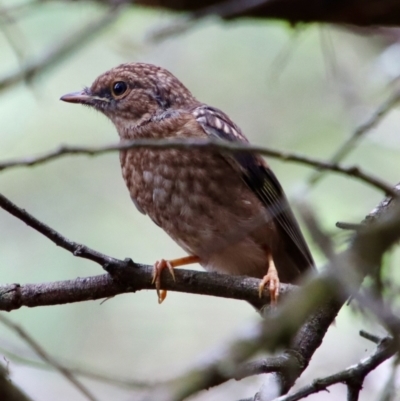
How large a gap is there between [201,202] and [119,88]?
1356 millimetres

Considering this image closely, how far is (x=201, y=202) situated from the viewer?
185 inches

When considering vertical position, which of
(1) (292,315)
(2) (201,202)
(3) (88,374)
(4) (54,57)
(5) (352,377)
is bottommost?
(1) (292,315)

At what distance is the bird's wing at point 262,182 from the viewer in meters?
4.85

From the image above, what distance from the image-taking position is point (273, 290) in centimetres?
398

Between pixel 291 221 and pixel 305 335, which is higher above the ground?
pixel 291 221

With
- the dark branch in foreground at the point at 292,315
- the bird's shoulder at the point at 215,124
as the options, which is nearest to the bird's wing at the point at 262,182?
the bird's shoulder at the point at 215,124

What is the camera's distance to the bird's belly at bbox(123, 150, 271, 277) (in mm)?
4695

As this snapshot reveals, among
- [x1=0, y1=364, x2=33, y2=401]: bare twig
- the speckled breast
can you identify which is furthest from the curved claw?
[x1=0, y1=364, x2=33, y2=401]: bare twig

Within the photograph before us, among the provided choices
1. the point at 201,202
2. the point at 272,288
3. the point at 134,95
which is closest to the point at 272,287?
the point at 272,288

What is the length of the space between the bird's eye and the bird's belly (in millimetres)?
851

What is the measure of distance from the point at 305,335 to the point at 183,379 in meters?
2.05

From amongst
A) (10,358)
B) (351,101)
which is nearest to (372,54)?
(351,101)

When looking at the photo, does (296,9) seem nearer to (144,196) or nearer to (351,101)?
(144,196)

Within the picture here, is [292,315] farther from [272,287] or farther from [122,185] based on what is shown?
[122,185]
